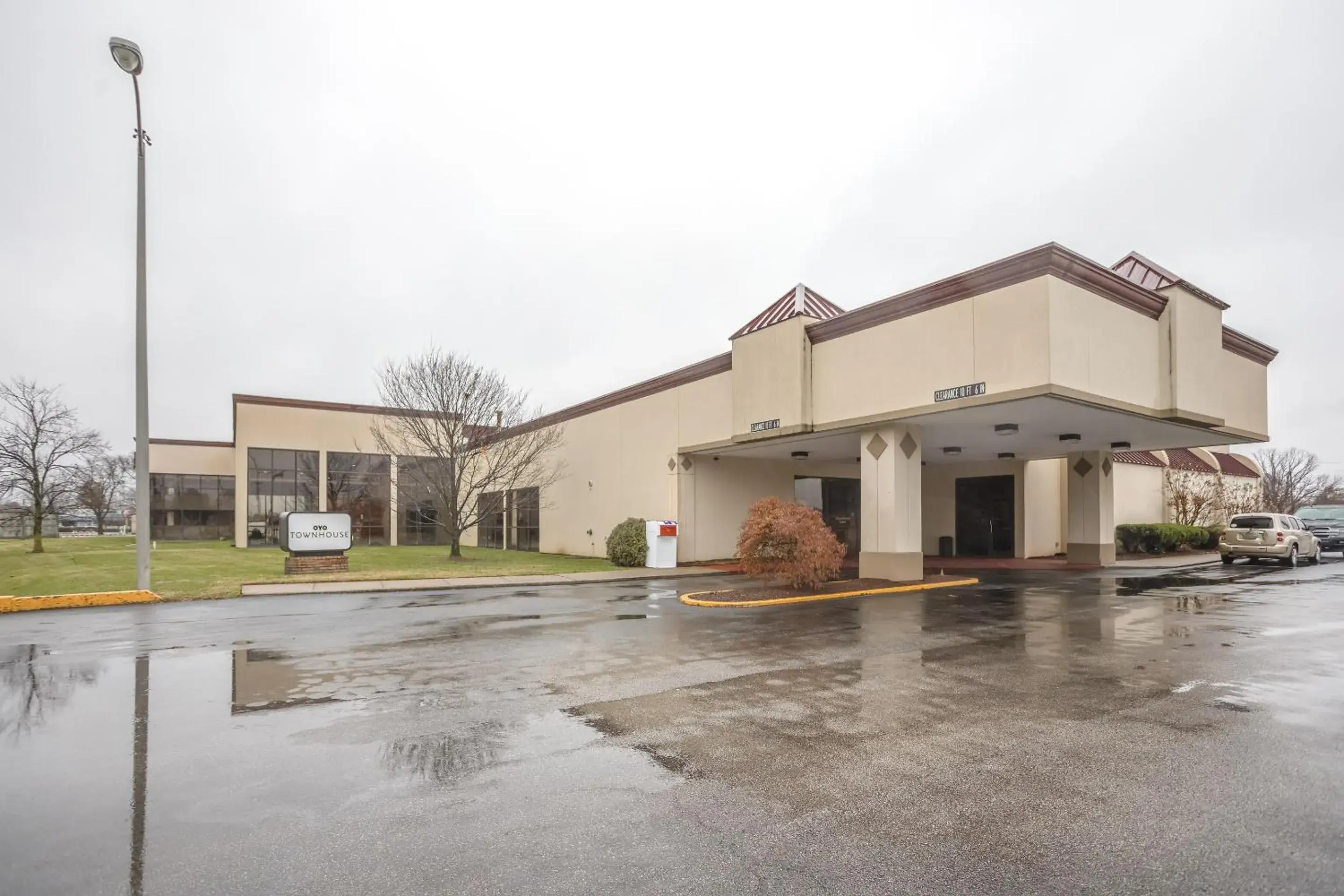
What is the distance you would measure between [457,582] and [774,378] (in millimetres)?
10045

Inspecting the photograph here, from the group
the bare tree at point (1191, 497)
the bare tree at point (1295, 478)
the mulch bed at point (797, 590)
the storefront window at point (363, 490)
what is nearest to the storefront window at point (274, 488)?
the storefront window at point (363, 490)

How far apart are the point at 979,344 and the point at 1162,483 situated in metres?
24.8

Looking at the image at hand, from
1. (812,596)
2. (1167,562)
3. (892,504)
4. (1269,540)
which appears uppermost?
(892,504)

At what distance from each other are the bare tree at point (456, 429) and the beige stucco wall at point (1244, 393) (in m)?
23.1

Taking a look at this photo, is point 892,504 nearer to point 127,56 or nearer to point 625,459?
point 625,459

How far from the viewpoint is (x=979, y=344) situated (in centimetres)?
1506

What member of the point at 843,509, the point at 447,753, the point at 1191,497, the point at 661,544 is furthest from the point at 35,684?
the point at 1191,497

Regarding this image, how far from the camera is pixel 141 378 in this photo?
49.9 ft

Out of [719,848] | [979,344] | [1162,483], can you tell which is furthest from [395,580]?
[1162,483]

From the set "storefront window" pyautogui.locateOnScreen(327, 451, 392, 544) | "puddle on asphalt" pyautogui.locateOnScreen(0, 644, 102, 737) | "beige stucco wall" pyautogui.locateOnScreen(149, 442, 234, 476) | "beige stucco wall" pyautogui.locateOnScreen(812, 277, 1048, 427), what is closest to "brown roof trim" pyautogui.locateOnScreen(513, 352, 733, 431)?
"beige stucco wall" pyautogui.locateOnScreen(812, 277, 1048, 427)

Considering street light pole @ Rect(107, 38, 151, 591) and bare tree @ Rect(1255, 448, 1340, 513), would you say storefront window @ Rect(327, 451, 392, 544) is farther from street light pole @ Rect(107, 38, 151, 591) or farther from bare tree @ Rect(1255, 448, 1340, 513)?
bare tree @ Rect(1255, 448, 1340, 513)

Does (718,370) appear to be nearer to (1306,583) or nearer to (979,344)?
(979,344)

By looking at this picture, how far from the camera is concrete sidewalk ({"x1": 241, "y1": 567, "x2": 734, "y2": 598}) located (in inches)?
668

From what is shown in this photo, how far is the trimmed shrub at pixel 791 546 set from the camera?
15.9m
